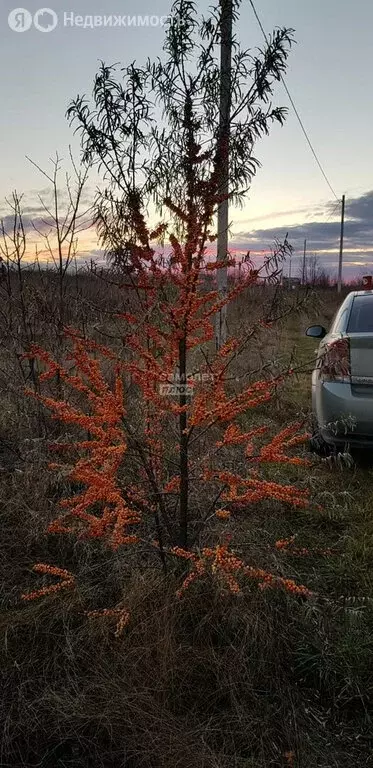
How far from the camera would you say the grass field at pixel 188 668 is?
1.86 m

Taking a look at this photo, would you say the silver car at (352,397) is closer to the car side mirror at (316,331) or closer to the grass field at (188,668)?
the car side mirror at (316,331)

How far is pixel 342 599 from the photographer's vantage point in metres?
2.66

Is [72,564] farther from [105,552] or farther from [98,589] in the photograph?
[98,589]

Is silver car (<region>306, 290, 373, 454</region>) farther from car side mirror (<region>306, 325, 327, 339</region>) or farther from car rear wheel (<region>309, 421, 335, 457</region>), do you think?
car side mirror (<region>306, 325, 327, 339</region>)

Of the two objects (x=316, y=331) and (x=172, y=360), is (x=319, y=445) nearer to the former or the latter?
(x=316, y=331)

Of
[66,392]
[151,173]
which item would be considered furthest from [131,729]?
[66,392]

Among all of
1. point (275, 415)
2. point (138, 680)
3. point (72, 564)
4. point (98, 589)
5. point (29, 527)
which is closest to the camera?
point (138, 680)

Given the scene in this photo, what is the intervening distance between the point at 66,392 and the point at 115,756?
11.1ft

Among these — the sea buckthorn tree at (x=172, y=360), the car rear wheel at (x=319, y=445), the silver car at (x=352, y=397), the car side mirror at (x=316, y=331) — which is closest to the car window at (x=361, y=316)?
the silver car at (x=352, y=397)

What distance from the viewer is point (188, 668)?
2143 mm

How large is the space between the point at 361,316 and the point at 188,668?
356 centimetres

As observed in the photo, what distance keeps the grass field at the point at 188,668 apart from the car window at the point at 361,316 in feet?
7.09

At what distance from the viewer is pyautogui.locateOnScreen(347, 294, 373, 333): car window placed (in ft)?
15.3

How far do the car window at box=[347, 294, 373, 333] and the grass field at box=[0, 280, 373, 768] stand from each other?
216 cm
